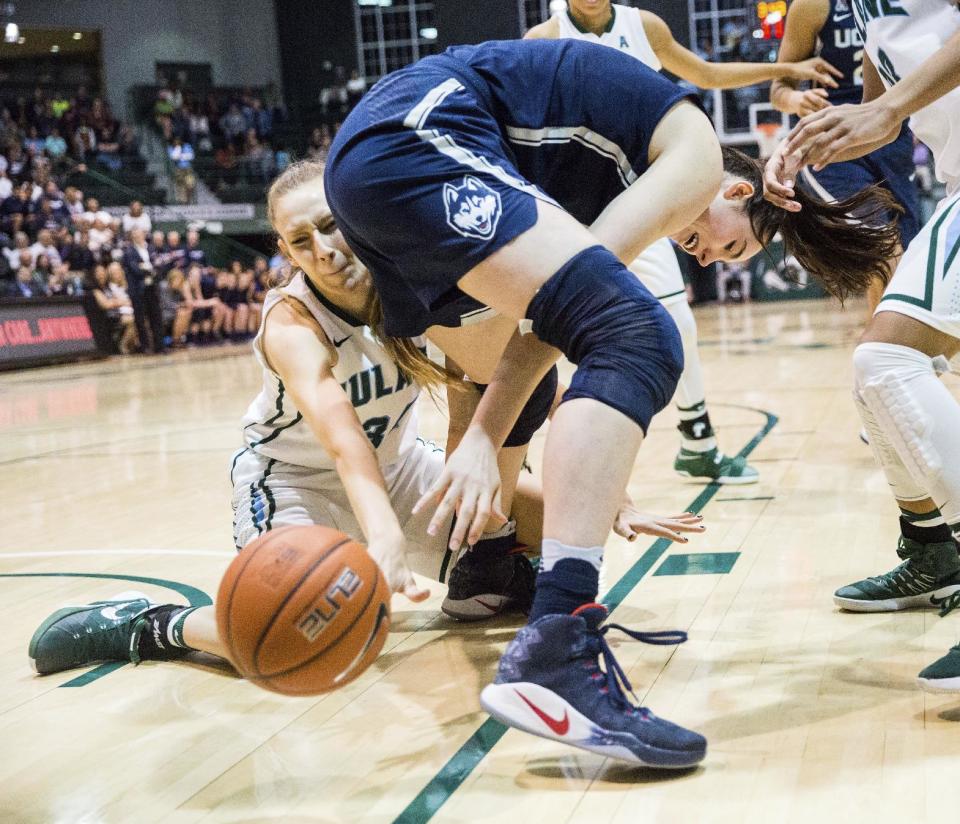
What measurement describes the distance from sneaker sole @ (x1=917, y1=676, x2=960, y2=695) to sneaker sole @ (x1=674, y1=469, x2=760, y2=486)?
251 cm

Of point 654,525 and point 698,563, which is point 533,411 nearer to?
point 654,525

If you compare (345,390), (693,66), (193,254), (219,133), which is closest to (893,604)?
(345,390)

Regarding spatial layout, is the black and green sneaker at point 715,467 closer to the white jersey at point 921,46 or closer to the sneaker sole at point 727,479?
the sneaker sole at point 727,479

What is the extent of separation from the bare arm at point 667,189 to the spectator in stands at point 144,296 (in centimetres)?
1494

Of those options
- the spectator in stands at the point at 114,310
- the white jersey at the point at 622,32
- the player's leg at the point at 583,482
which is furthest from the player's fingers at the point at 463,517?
the spectator in stands at the point at 114,310

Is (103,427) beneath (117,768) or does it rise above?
beneath

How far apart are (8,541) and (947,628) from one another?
11.1 feet

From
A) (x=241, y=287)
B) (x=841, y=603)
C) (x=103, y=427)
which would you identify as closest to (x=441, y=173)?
(x=841, y=603)

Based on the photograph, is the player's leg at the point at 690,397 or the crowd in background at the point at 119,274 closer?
the player's leg at the point at 690,397

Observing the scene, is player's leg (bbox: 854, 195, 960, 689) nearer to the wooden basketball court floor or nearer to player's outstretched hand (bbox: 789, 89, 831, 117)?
the wooden basketball court floor

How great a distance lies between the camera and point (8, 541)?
4461 millimetres

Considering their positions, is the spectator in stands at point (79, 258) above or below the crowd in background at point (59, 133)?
below

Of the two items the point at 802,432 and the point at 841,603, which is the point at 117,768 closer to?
→ the point at 841,603

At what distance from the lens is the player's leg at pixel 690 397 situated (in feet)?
15.1
